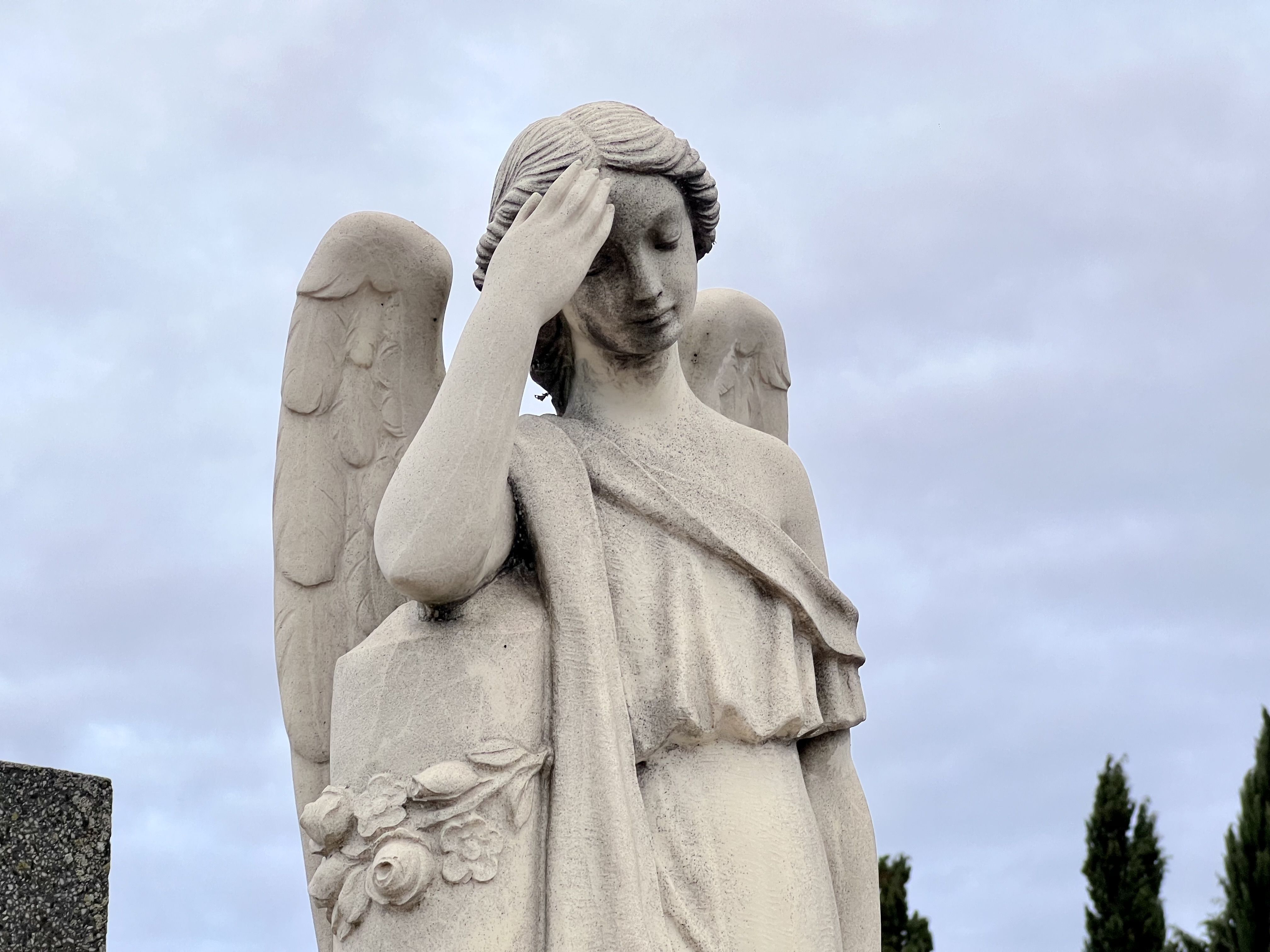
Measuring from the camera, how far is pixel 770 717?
15.5ft

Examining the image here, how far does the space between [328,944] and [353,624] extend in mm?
900

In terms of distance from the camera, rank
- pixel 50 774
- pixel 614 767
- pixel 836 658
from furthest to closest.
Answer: pixel 836 658
pixel 614 767
pixel 50 774

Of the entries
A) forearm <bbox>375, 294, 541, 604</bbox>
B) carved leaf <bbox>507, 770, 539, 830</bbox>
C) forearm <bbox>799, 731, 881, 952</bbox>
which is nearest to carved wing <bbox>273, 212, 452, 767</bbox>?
forearm <bbox>375, 294, 541, 604</bbox>

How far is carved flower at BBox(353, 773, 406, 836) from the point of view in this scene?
14.2ft

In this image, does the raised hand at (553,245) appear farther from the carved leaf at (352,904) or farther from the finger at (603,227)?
the carved leaf at (352,904)

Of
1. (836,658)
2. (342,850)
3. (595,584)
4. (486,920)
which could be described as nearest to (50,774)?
(342,850)

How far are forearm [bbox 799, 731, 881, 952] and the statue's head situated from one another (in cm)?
123

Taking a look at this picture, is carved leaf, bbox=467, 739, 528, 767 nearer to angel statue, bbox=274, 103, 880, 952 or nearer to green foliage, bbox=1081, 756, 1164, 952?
angel statue, bbox=274, 103, 880, 952

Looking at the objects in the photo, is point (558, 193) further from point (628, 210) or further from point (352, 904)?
point (352, 904)

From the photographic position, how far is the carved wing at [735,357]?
6.11 metres

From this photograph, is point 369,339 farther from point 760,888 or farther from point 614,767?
point 760,888

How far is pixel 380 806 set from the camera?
436 cm

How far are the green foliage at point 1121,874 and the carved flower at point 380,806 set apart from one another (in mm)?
12689

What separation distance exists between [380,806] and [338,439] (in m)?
1.31
